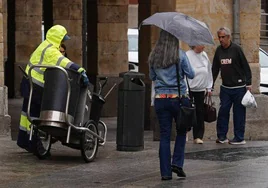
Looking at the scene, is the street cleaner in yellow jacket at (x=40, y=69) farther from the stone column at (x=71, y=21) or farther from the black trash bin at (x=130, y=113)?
the stone column at (x=71, y=21)

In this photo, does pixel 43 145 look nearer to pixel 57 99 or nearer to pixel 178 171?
pixel 57 99

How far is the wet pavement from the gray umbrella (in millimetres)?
1491

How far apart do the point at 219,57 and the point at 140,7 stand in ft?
22.3

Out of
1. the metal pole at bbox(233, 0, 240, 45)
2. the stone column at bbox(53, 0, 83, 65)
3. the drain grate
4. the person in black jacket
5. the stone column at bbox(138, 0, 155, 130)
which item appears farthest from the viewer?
the stone column at bbox(53, 0, 83, 65)

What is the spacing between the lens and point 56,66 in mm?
12219

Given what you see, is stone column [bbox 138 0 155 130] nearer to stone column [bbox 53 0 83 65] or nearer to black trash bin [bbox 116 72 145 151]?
stone column [bbox 53 0 83 65]

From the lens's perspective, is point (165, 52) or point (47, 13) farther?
point (47, 13)

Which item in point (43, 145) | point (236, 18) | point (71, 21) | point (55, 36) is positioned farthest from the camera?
point (71, 21)

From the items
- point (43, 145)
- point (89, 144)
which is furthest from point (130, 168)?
point (43, 145)

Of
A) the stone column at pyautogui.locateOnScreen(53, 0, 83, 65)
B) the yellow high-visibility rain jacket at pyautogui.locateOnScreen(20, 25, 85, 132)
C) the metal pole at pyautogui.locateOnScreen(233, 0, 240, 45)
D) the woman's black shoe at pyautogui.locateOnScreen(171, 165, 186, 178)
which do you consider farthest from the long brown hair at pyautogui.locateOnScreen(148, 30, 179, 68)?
the stone column at pyautogui.locateOnScreen(53, 0, 83, 65)

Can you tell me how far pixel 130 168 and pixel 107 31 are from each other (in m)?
11.7

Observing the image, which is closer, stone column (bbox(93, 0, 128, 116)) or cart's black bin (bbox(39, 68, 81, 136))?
cart's black bin (bbox(39, 68, 81, 136))

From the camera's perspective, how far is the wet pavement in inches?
440

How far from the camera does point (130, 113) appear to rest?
13.9 meters
